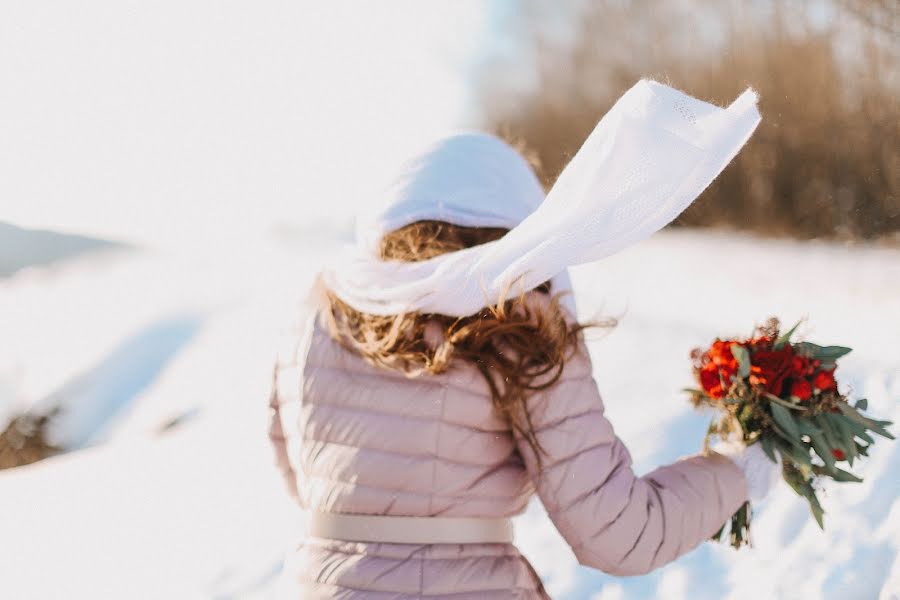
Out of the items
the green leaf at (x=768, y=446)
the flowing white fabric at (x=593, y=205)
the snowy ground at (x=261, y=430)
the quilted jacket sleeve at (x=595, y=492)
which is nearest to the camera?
the flowing white fabric at (x=593, y=205)

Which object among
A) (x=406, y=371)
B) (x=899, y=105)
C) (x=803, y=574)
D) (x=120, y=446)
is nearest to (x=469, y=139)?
(x=406, y=371)

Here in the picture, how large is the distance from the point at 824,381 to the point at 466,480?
25.7 inches

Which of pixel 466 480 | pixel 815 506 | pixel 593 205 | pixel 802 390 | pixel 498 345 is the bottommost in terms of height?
pixel 815 506

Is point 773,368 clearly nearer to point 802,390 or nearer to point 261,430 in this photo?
point 802,390

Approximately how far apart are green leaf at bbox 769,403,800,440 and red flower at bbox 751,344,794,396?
3cm

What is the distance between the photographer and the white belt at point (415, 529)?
169cm

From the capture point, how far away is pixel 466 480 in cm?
168

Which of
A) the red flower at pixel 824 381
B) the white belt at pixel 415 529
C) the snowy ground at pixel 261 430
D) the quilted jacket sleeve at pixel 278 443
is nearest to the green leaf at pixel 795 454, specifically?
the red flower at pixel 824 381

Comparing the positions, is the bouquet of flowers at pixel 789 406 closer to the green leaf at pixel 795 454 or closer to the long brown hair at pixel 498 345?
the green leaf at pixel 795 454

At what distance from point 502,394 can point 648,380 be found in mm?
2507

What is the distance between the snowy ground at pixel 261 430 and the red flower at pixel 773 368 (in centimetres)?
25

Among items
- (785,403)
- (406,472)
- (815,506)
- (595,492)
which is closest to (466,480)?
(406,472)

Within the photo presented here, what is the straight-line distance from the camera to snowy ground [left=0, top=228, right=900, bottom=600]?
2951 millimetres

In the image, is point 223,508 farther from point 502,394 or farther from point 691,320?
point 502,394
